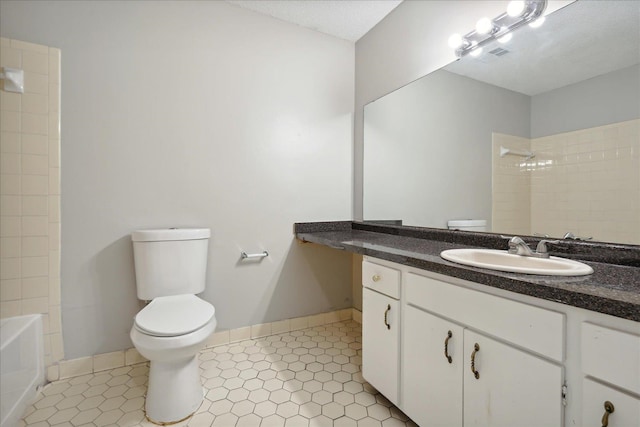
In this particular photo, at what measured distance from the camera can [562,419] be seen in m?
0.78

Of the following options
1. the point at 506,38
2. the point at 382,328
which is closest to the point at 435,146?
the point at 506,38

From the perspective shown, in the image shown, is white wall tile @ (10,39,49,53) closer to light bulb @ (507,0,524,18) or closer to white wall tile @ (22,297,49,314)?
white wall tile @ (22,297,49,314)

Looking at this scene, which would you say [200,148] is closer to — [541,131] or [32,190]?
[32,190]

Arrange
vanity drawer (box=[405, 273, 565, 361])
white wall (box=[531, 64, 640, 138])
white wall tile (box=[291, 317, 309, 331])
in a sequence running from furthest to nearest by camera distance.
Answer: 1. white wall tile (box=[291, 317, 309, 331])
2. white wall (box=[531, 64, 640, 138])
3. vanity drawer (box=[405, 273, 565, 361])

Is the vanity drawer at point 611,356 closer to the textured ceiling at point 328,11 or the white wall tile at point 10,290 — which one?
the textured ceiling at point 328,11

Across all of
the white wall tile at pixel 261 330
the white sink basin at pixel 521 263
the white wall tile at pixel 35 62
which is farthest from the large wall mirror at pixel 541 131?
the white wall tile at pixel 35 62

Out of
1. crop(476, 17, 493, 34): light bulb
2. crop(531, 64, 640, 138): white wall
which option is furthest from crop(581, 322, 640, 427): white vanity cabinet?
crop(476, 17, 493, 34): light bulb

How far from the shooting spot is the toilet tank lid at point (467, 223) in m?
1.59

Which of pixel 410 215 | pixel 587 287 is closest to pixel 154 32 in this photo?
pixel 410 215

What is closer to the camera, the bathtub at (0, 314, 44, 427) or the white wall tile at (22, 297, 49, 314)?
the bathtub at (0, 314, 44, 427)

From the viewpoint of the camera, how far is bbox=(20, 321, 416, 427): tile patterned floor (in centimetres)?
133

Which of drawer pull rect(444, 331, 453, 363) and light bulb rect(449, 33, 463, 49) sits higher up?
light bulb rect(449, 33, 463, 49)

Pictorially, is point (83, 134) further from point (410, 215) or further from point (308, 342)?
point (410, 215)

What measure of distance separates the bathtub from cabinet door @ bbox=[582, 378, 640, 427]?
1.99m
